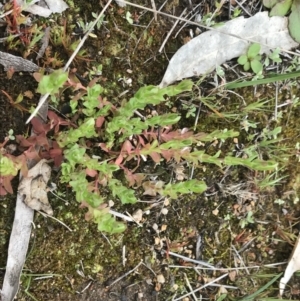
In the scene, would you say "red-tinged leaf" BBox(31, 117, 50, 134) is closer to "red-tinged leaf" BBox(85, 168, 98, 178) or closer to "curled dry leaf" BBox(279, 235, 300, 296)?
"red-tinged leaf" BBox(85, 168, 98, 178)

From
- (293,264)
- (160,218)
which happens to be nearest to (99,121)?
(160,218)

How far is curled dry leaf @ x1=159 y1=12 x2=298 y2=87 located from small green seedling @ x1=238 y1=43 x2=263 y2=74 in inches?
1.0

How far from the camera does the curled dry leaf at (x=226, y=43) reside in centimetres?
235

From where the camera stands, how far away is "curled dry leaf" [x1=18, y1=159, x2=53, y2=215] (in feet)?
7.00

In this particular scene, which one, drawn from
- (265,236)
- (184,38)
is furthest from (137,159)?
(265,236)

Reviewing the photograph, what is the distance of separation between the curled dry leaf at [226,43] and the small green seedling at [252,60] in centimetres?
3

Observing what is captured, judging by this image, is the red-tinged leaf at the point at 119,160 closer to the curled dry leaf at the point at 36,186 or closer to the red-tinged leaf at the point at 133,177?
the red-tinged leaf at the point at 133,177

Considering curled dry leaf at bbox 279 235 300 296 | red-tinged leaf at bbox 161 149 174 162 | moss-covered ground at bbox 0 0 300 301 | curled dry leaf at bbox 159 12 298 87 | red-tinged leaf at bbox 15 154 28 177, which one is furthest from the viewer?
curled dry leaf at bbox 279 235 300 296

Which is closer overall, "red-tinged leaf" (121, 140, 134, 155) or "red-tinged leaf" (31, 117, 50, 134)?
"red-tinged leaf" (31, 117, 50, 134)

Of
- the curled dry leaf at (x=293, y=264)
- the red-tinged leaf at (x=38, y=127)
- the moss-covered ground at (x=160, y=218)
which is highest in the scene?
the red-tinged leaf at (x=38, y=127)

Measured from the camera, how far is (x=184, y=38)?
2.38m

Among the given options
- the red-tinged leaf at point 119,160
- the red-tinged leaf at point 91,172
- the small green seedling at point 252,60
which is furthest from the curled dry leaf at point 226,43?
the red-tinged leaf at point 91,172

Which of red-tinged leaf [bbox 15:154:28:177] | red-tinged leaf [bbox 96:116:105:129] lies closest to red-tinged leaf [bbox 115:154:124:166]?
red-tinged leaf [bbox 96:116:105:129]

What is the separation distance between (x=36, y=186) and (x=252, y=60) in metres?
1.07
